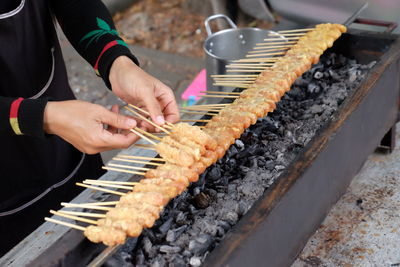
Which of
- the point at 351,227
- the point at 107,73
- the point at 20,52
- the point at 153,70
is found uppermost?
the point at 20,52

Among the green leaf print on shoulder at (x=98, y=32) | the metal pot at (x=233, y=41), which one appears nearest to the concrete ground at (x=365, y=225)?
the metal pot at (x=233, y=41)

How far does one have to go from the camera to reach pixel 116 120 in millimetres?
2232

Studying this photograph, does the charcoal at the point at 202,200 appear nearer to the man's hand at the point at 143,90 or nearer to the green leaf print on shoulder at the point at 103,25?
the man's hand at the point at 143,90

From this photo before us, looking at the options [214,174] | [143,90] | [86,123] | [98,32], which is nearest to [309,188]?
[214,174]

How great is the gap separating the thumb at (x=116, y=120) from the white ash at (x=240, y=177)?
56cm

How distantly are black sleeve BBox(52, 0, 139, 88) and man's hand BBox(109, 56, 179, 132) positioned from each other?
117mm

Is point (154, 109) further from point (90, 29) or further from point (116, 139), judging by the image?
point (90, 29)

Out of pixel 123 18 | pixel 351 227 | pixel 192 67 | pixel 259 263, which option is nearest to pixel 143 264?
pixel 259 263

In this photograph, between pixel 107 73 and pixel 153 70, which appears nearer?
pixel 107 73

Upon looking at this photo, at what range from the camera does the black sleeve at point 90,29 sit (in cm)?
282

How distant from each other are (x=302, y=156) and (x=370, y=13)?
2486 millimetres

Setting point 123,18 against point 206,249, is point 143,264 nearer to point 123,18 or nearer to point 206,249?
point 206,249

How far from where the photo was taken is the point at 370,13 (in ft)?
13.9

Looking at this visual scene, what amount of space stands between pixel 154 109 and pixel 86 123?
398mm
